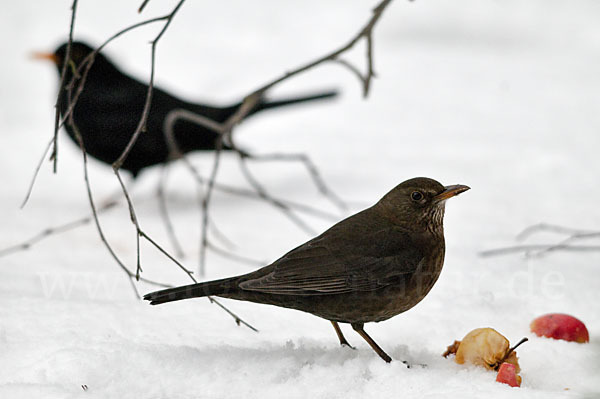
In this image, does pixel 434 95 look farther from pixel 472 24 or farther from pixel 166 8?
pixel 166 8

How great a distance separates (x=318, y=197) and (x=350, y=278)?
265cm

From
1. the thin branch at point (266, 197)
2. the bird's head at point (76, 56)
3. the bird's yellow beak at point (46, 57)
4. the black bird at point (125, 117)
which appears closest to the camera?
the thin branch at point (266, 197)

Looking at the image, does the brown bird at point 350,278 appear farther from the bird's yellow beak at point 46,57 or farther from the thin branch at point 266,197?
the bird's yellow beak at point 46,57

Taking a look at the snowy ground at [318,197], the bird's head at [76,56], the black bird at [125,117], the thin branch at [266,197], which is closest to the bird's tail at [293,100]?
the black bird at [125,117]

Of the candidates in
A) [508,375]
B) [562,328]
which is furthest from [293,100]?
[508,375]

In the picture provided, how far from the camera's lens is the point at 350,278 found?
100 inches

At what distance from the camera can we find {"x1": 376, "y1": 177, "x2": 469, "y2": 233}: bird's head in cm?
270

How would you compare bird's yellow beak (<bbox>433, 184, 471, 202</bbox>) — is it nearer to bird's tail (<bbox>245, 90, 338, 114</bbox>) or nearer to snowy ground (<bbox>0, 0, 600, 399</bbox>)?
snowy ground (<bbox>0, 0, 600, 399</bbox>)

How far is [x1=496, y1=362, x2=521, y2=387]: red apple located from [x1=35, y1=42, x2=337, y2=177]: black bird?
11.2 feet

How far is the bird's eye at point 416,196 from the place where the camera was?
2717 mm

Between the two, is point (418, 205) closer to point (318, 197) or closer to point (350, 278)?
point (350, 278)

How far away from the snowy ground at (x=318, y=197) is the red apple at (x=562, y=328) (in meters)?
0.05

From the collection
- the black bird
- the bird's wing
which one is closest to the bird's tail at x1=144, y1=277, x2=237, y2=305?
the bird's wing

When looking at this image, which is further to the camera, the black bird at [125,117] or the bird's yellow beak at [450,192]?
the black bird at [125,117]
